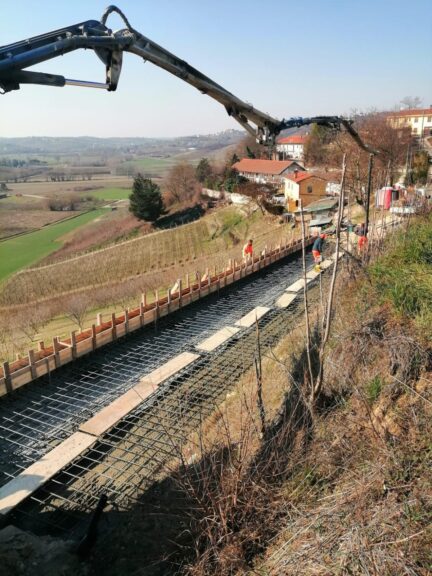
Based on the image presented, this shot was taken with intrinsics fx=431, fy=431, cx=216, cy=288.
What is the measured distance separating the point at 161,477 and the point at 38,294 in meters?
27.0

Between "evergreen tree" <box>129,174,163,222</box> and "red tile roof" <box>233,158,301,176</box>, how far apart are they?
9.84 meters

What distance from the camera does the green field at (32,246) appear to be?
39.0 m

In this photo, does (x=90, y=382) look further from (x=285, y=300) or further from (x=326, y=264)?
(x=326, y=264)

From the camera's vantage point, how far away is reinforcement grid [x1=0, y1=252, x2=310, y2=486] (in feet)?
20.4

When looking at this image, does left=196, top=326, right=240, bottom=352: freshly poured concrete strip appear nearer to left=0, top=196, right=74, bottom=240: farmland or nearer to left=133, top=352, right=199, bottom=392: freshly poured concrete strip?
left=133, top=352, right=199, bottom=392: freshly poured concrete strip

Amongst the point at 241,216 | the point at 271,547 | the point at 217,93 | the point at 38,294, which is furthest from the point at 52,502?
the point at 241,216

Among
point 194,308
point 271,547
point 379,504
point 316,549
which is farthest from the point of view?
point 194,308

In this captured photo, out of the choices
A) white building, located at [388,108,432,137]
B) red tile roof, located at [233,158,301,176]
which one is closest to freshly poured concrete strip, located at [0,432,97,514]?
red tile roof, located at [233,158,301,176]

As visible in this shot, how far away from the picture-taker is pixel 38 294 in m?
29.8

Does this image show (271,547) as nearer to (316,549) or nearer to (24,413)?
(316,549)

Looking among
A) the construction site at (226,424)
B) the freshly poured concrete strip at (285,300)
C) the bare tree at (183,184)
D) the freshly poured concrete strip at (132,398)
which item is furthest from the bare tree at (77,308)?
the bare tree at (183,184)

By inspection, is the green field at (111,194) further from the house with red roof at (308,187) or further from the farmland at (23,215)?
the house with red roof at (308,187)

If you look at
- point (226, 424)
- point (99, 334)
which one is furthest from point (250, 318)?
point (226, 424)

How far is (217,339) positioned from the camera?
9.29 metres
